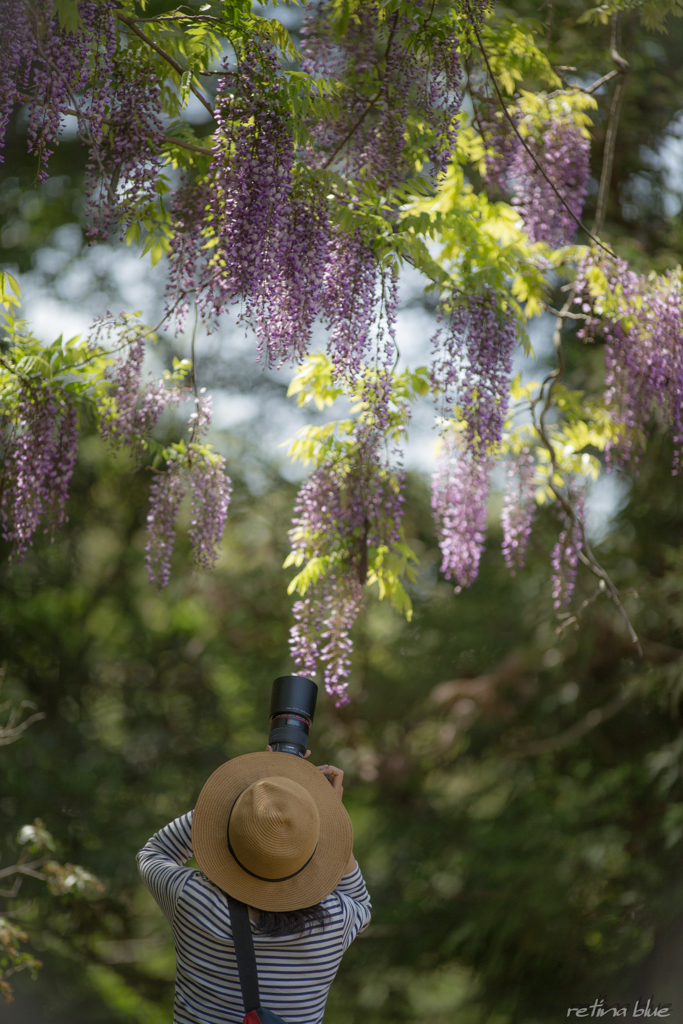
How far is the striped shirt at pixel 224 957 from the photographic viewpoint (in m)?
1.05

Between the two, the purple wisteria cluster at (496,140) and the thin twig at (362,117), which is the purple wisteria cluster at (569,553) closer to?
the purple wisteria cluster at (496,140)

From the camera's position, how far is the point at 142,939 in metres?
2.27

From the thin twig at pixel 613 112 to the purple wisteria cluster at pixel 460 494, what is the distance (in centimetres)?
93

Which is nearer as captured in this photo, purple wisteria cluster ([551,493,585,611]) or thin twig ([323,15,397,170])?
thin twig ([323,15,397,170])

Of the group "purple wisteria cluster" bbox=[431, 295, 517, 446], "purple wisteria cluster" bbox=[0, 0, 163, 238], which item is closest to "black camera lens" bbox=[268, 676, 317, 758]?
"purple wisteria cluster" bbox=[431, 295, 517, 446]

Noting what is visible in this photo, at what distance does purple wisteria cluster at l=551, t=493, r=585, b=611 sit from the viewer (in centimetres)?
244

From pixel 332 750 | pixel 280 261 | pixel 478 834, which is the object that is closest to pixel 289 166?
pixel 280 261

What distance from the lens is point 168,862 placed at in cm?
114

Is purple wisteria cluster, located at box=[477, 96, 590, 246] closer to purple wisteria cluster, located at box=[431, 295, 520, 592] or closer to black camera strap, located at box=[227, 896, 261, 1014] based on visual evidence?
purple wisteria cluster, located at box=[431, 295, 520, 592]

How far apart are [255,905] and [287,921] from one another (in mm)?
56

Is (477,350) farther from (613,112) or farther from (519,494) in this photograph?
(613,112)

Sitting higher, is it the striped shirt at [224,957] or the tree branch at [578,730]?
the tree branch at [578,730]

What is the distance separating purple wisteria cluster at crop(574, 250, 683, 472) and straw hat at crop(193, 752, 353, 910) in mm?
1622

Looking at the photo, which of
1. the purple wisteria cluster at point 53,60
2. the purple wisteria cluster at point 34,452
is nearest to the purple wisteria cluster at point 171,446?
the purple wisteria cluster at point 34,452
